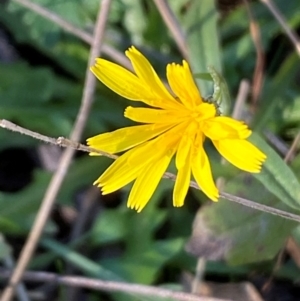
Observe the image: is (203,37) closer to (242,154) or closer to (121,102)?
(121,102)

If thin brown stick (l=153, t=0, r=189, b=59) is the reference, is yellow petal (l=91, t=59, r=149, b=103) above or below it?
below

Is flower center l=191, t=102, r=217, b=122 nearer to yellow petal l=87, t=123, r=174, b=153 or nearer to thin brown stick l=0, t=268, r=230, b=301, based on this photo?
yellow petal l=87, t=123, r=174, b=153

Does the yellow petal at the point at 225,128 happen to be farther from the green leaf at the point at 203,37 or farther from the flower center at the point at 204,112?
the green leaf at the point at 203,37

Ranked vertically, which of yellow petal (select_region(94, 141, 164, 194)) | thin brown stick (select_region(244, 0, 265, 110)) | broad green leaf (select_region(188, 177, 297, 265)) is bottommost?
broad green leaf (select_region(188, 177, 297, 265))

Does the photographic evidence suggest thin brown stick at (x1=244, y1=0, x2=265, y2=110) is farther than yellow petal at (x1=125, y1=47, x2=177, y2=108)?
Yes

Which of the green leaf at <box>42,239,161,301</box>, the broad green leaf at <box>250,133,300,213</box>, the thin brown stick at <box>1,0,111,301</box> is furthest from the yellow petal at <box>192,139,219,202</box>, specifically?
the green leaf at <box>42,239,161,301</box>

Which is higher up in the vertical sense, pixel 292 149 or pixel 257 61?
pixel 257 61

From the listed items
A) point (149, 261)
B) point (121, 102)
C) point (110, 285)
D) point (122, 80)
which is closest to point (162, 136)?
point (122, 80)
